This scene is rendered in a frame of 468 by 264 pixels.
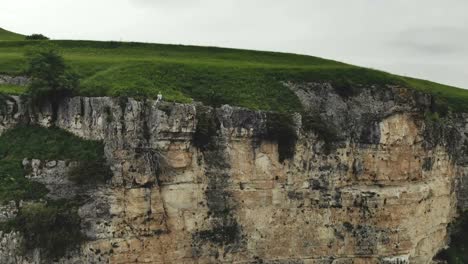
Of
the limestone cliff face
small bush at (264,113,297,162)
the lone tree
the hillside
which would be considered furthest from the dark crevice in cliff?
the lone tree

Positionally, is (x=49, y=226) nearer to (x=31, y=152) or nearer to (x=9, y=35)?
(x=31, y=152)

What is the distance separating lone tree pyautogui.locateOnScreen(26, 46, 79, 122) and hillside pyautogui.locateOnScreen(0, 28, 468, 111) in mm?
890

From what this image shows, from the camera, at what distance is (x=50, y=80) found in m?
25.7

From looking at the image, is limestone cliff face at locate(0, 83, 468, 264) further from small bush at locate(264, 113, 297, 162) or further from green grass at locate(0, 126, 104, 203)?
green grass at locate(0, 126, 104, 203)

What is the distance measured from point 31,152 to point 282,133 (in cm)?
1184

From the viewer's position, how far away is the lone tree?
1006 inches

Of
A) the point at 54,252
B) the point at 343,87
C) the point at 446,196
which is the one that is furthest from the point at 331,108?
the point at 54,252

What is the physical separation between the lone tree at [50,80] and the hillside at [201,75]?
0.89 m

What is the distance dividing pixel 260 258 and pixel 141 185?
23.1 feet

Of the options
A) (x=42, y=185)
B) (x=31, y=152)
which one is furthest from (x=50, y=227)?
(x=31, y=152)

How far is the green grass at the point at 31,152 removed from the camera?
2389 centimetres

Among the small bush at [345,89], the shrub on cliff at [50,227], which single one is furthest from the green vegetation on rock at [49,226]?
the small bush at [345,89]

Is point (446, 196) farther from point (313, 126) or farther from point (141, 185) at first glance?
point (141, 185)

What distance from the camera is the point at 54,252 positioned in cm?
2350
